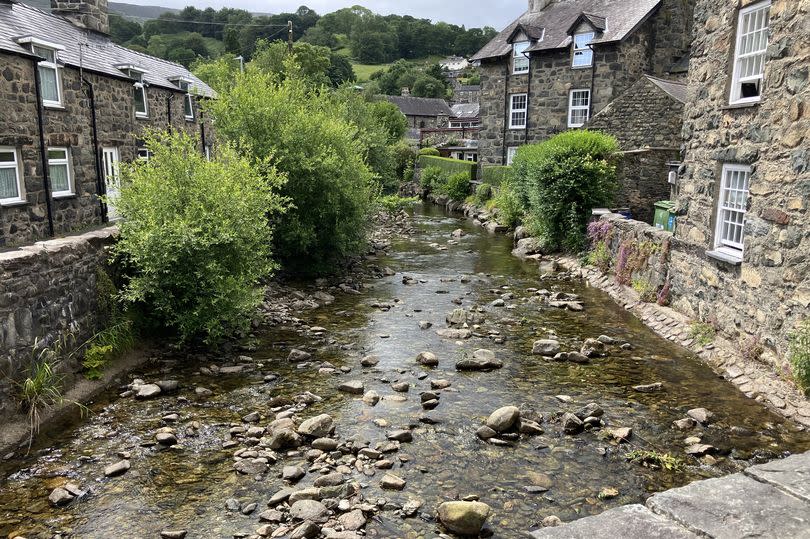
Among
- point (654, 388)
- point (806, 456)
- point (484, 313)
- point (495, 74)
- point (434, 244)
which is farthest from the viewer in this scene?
point (495, 74)

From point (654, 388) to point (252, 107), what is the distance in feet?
43.4

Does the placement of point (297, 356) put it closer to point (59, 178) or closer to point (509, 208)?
point (59, 178)

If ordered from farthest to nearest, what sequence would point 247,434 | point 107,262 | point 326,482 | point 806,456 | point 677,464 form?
point 107,262, point 247,434, point 677,464, point 326,482, point 806,456

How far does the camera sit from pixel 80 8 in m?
21.8

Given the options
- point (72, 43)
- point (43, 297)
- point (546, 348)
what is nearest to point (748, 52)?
point (546, 348)

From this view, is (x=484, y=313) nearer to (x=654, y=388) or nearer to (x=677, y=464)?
(x=654, y=388)

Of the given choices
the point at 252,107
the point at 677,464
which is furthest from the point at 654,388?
the point at 252,107

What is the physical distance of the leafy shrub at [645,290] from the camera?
1402 cm

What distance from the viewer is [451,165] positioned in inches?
1548

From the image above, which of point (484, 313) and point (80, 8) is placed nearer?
point (484, 313)

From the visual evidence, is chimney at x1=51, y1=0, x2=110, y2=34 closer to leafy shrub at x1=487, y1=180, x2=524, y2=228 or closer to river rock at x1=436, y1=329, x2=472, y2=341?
leafy shrub at x1=487, y1=180, x2=524, y2=228

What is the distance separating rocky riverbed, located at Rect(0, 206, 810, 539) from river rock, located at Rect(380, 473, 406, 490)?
24mm

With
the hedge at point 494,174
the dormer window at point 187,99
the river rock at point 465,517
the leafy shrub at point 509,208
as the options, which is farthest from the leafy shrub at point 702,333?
the dormer window at point 187,99

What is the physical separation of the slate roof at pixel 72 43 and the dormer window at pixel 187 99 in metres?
0.30
